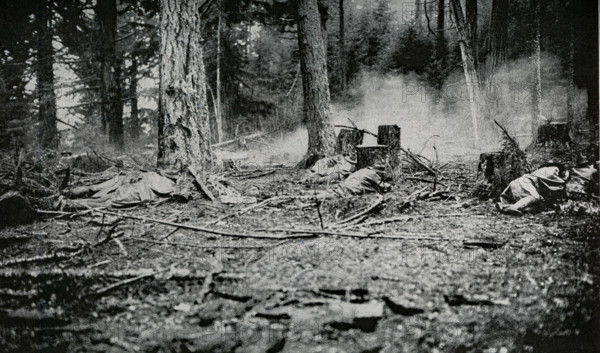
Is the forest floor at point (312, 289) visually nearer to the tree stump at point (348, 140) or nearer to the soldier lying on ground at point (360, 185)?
the soldier lying on ground at point (360, 185)

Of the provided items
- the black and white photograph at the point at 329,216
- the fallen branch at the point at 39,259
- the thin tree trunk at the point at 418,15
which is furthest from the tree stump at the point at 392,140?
the thin tree trunk at the point at 418,15

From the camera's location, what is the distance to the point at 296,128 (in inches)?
514

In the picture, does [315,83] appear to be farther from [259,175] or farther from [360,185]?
[360,185]

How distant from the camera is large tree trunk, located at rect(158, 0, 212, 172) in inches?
177

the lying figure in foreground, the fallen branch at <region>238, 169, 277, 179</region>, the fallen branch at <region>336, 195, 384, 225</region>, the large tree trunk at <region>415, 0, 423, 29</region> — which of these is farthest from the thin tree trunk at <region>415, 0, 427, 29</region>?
the fallen branch at <region>336, 195, 384, 225</region>

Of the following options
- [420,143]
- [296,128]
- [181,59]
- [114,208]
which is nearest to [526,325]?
[114,208]

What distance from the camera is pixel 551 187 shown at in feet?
9.92

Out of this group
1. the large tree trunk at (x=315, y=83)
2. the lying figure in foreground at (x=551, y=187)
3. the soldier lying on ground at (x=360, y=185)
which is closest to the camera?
the lying figure in foreground at (x=551, y=187)

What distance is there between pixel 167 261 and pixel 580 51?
15.6ft

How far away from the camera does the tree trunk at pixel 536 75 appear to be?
24.0 ft

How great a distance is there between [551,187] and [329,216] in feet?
6.28

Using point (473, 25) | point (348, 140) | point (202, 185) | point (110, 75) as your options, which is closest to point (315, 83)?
point (348, 140)

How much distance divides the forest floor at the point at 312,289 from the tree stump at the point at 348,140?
3078 millimetres

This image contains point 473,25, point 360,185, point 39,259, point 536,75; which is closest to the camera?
point 39,259
